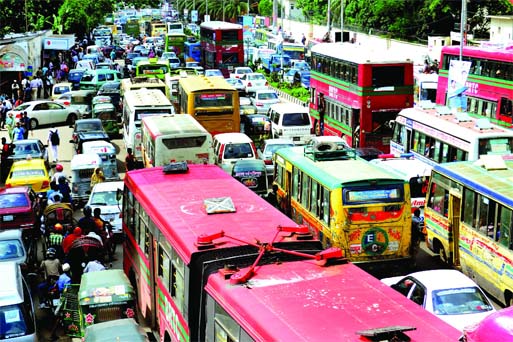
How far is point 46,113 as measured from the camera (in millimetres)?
41125

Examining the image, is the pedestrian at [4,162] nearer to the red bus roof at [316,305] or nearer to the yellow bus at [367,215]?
the yellow bus at [367,215]

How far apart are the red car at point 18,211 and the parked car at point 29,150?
7580 mm

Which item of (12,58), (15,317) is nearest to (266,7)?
(12,58)

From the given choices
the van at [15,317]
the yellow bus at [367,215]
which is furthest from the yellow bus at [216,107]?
the van at [15,317]

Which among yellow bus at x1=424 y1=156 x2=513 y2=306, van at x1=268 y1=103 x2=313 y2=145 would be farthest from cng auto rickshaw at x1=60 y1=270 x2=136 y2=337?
van at x1=268 y1=103 x2=313 y2=145

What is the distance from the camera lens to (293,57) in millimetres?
69688

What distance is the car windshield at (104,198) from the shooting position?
22422 mm

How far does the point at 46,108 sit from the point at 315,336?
1344 inches

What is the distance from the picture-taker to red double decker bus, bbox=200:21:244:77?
57103 millimetres

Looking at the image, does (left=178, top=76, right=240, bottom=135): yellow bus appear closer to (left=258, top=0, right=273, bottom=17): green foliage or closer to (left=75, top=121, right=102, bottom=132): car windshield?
(left=75, top=121, right=102, bottom=132): car windshield

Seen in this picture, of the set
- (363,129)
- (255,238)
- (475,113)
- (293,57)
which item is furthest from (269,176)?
(293,57)

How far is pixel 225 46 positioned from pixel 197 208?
44.8m

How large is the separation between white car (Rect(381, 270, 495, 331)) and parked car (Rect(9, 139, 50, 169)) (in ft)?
58.0

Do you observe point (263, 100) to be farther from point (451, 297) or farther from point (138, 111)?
point (451, 297)
